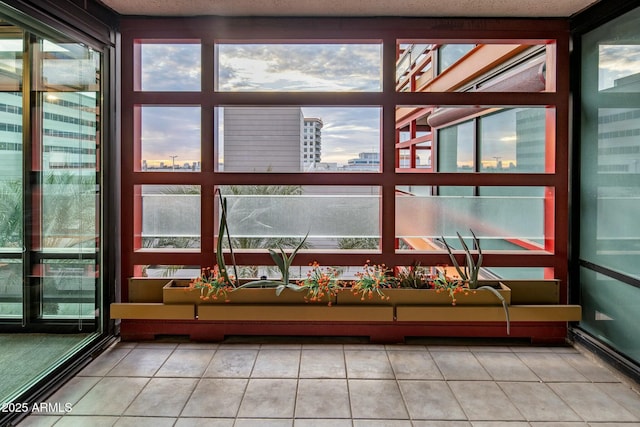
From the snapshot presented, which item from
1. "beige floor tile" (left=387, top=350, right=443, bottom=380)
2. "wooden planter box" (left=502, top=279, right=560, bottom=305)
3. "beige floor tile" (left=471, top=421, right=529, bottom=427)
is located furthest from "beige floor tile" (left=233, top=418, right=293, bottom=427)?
"wooden planter box" (left=502, top=279, right=560, bottom=305)

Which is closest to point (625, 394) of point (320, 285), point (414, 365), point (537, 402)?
point (537, 402)

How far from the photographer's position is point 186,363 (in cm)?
296

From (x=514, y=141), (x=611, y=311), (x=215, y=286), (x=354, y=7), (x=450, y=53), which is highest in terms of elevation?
(x=450, y=53)

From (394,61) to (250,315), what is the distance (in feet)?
8.24

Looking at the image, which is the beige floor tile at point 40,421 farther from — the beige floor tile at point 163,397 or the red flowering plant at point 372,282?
the red flowering plant at point 372,282

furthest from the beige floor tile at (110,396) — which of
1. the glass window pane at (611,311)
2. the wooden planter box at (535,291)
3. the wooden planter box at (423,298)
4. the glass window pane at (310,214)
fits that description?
the glass window pane at (611,311)

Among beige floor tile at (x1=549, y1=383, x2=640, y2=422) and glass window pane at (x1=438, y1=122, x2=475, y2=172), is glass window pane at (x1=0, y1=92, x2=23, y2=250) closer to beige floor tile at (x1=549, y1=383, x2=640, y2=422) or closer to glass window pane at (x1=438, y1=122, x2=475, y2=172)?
beige floor tile at (x1=549, y1=383, x2=640, y2=422)

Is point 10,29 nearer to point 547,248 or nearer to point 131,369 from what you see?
point 131,369

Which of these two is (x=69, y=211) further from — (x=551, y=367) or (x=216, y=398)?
(x=551, y=367)

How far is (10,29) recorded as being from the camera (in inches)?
91.0

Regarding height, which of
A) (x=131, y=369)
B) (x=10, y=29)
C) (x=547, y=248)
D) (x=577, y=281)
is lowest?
(x=131, y=369)

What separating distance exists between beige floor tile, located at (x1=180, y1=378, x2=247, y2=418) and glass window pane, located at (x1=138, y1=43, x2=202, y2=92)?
7.97 feet

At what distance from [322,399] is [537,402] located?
1.34m

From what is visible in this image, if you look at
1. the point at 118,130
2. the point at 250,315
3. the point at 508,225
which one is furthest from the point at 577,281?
the point at 118,130
